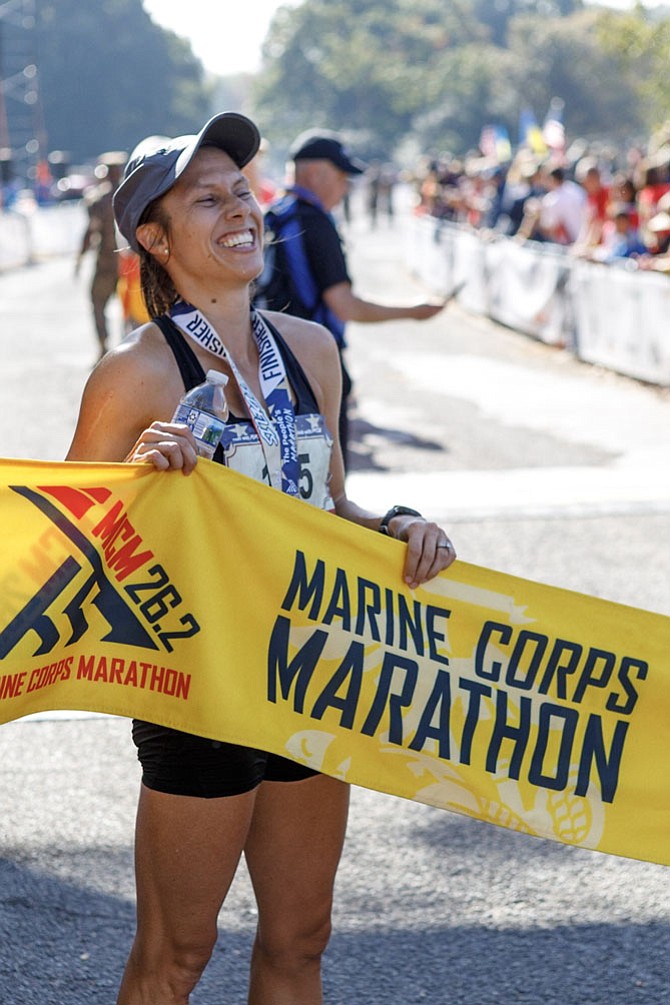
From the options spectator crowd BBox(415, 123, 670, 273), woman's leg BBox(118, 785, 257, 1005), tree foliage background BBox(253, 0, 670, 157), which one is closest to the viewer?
woman's leg BBox(118, 785, 257, 1005)

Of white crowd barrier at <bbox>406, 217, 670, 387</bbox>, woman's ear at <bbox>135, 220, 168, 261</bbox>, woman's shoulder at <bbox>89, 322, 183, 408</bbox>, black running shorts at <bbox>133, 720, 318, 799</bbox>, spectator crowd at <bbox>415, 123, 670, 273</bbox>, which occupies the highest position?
woman's ear at <bbox>135, 220, 168, 261</bbox>

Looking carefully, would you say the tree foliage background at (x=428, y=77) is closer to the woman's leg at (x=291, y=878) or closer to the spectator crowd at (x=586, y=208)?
the spectator crowd at (x=586, y=208)

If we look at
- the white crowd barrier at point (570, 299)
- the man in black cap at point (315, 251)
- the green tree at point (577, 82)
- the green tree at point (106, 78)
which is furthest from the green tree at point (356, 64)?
the man in black cap at point (315, 251)

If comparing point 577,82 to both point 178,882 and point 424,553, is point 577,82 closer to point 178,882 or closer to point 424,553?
point 424,553

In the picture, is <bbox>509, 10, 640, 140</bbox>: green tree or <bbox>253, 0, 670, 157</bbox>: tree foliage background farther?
<bbox>253, 0, 670, 157</bbox>: tree foliage background

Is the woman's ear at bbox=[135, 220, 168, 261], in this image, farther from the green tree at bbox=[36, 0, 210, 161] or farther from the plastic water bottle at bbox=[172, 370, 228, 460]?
the green tree at bbox=[36, 0, 210, 161]

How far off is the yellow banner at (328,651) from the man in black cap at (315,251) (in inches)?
142

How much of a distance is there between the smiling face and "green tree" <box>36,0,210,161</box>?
400ft

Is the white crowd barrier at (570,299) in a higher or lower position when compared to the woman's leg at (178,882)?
lower

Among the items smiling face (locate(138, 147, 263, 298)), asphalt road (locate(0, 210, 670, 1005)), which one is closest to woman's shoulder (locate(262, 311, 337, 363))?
smiling face (locate(138, 147, 263, 298))

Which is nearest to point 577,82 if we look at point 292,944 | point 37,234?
point 37,234

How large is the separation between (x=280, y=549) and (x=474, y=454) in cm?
859

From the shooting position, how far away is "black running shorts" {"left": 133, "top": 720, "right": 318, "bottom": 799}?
107 inches

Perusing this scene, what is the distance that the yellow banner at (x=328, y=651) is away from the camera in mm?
2764
